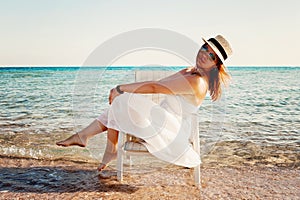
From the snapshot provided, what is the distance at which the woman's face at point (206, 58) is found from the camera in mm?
2781

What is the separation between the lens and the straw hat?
2.76 metres

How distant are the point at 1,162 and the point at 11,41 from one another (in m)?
20.9

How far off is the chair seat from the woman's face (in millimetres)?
864

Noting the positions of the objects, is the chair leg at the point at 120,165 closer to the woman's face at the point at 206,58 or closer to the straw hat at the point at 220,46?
the woman's face at the point at 206,58

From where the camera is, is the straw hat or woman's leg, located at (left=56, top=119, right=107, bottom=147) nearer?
the straw hat

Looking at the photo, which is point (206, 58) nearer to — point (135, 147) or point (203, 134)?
point (135, 147)

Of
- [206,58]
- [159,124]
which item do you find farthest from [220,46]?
[159,124]

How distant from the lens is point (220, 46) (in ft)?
9.13

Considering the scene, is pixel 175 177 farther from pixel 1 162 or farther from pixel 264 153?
pixel 1 162

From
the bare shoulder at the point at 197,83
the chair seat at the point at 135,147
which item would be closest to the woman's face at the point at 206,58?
the bare shoulder at the point at 197,83

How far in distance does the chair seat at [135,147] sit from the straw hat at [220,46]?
1.01 metres

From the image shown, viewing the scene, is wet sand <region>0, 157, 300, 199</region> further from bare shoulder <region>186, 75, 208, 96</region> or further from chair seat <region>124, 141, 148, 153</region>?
bare shoulder <region>186, 75, 208, 96</region>

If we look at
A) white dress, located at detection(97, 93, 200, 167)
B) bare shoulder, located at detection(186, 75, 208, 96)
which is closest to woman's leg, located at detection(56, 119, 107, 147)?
white dress, located at detection(97, 93, 200, 167)

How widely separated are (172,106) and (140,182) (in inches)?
30.1
